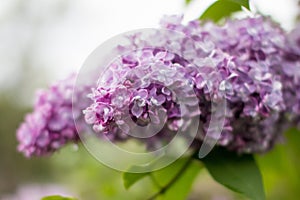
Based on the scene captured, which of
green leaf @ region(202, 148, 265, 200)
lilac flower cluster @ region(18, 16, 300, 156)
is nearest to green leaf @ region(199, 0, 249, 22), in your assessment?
lilac flower cluster @ region(18, 16, 300, 156)

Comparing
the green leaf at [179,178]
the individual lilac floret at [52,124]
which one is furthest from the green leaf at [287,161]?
the individual lilac floret at [52,124]

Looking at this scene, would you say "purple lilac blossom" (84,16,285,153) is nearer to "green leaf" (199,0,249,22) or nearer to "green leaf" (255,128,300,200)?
"green leaf" (199,0,249,22)

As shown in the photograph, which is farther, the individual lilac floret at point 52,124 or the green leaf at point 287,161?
the green leaf at point 287,161

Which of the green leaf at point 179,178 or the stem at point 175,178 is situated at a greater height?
the stem at point 175,178

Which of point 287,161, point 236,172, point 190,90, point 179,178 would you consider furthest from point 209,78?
point 287,161

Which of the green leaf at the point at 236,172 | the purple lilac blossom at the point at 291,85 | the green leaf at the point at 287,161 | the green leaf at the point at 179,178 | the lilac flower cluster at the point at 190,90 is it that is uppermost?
the lilac flower cluster at the point at 190,90

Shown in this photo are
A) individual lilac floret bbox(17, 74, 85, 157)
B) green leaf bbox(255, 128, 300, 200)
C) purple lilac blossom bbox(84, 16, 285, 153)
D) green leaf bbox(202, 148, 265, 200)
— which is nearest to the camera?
purple lilac blossom bbox(84, 16, 285, 153)

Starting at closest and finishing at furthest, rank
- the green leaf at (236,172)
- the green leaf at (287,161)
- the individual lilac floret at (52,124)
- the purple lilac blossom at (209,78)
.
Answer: the purple lilac blossom at (209,78)
the green leaf at (236,172)
the individual lilac floret at (52,124)
the green leaf at (287,161)

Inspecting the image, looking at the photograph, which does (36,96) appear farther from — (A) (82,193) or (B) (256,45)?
(A) (82,193)

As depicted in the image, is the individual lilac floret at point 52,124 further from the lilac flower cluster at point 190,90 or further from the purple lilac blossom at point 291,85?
the purple lilac blossom at point 291,85
